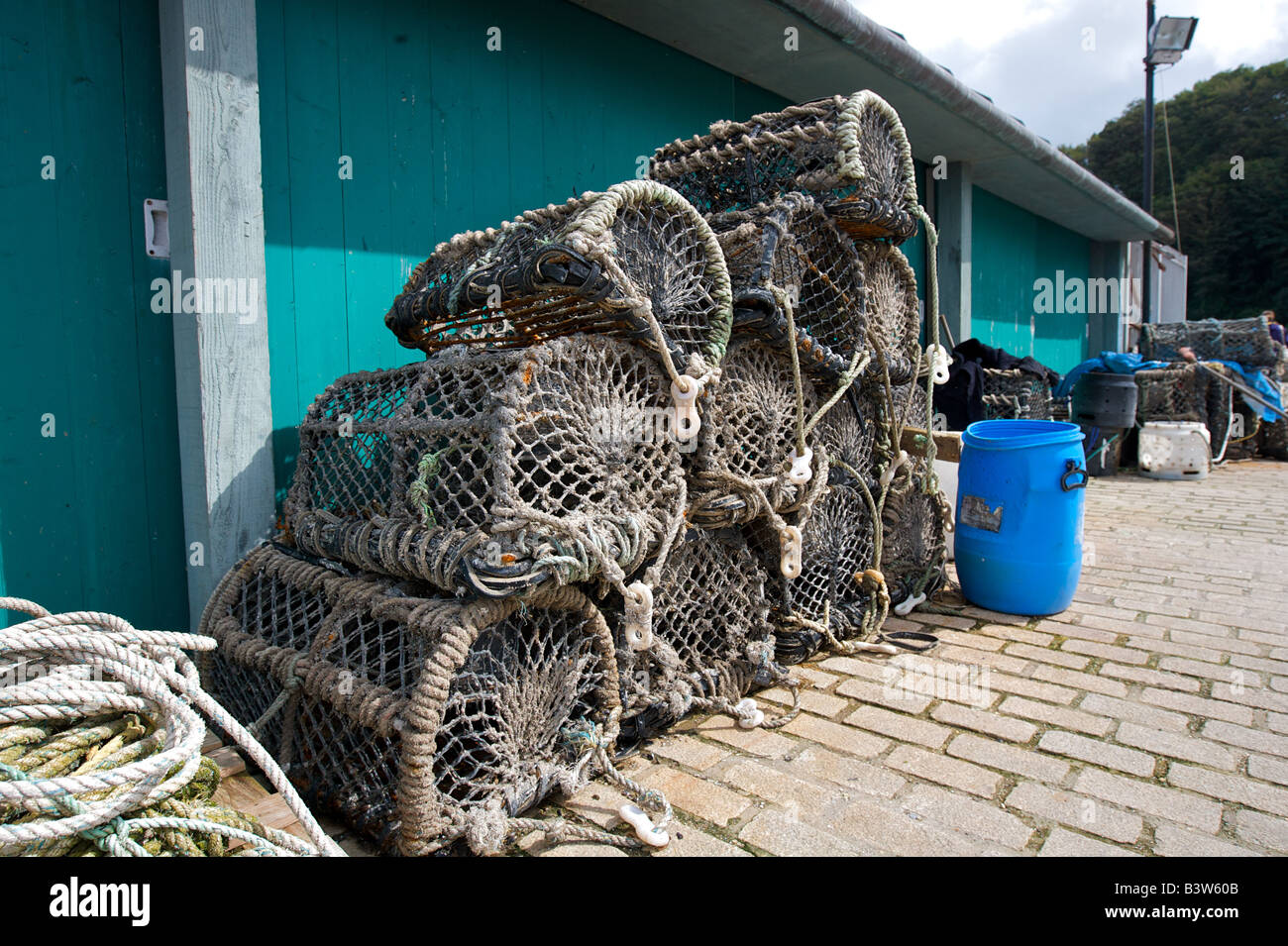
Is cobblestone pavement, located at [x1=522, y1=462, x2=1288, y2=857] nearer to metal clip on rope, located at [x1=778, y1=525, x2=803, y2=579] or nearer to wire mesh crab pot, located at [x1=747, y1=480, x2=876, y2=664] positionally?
wire mesh crab pot, located at [x1=747, y1=480, x2=876, y2=664]

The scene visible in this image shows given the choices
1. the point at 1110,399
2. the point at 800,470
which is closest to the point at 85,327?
the point at 800,470

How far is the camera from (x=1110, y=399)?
701 cm

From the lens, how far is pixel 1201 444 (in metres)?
7.95

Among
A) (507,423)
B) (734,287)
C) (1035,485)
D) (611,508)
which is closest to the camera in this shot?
(507,423)

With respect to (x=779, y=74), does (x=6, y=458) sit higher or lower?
lower

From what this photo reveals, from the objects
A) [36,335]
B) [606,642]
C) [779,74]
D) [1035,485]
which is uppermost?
[779,74]

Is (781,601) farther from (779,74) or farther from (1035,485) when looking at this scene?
(779,74)

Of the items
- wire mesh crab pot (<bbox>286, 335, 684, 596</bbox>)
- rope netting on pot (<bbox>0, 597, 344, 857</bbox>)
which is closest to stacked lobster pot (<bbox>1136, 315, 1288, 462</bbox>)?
wire mesh crab pot (<bbox>286, 335, 684, 596</bbox>)

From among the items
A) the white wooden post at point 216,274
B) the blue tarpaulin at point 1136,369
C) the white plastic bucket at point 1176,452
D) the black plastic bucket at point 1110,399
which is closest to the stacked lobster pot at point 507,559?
the white wooden post at point 216,274

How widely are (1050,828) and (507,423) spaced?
1.57 meters

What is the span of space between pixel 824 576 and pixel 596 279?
64.1 inches

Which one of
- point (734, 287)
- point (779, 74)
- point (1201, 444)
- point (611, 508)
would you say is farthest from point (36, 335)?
point (1201, 444)

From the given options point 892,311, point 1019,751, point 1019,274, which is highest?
point 1019,274

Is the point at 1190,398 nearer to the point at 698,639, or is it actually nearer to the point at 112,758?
the point at 698,639
